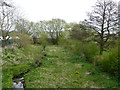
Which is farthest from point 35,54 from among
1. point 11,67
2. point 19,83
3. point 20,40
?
point 20,40

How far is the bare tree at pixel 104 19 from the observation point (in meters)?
8.97

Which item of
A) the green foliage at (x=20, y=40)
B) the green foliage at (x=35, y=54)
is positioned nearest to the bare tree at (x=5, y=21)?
the green foliage at (x=20, y=40)

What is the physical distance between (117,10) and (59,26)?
2385 cm

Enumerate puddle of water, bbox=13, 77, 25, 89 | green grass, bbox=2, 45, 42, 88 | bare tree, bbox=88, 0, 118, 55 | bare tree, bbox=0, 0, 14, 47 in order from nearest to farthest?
green grass, bbox=2, 45, 42, 88
puddle of water, bbox=13, 77, 25, 89
bare tree, bbox=88, 0, 118, 55
bare tree, bbox=0, 0, 14, 47

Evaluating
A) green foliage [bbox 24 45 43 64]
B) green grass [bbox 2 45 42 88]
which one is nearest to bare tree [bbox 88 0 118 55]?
green foliage [bbox 24 45 43 64]

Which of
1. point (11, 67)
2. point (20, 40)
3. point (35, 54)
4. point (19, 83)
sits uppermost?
point (20, 40)

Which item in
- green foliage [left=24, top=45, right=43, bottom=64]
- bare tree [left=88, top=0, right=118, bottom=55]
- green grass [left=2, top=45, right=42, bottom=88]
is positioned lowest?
green grass [left=2, top=45, right=42, bottom=88]

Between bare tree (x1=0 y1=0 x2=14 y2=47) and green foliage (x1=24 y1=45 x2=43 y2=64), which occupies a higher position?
bare tree (x1=0 y1=0 x2=14 y2=47)

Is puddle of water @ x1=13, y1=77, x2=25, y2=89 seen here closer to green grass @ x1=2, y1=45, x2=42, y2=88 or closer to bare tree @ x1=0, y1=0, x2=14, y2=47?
green grass @ x1=2, y1=45, x2=42, y2=88

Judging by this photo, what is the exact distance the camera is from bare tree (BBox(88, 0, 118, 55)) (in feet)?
29.4

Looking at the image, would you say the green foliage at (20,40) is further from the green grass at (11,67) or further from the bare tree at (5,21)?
the green grass at (11,67)

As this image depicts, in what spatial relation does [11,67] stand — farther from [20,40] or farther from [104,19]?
[104,19]

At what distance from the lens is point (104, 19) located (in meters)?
9.46

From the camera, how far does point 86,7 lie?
1057 cm
